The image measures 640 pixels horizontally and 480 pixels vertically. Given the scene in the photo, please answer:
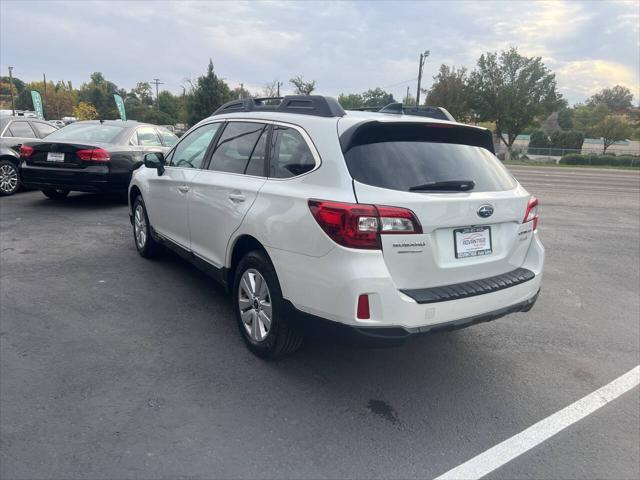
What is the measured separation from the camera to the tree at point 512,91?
186 feet

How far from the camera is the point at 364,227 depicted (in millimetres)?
2805

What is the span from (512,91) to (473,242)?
59.9 meters

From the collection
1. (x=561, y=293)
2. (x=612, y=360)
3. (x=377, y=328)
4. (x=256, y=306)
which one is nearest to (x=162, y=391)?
(x=256, y=306)

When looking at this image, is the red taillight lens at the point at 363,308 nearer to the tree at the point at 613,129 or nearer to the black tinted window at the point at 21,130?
the black tinted window at the point at 21,130

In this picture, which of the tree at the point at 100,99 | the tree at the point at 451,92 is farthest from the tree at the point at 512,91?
the tree at the point at 100,99

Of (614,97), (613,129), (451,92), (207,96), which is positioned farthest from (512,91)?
(614,97)

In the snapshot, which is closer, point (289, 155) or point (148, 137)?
point (289, 155)

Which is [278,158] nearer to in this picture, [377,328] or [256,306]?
[256,306]

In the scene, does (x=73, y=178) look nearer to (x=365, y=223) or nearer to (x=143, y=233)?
(x=143, y=233)

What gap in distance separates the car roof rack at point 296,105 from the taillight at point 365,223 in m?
0.86

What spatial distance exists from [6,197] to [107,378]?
849cm

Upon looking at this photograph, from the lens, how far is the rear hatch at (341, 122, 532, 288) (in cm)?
290

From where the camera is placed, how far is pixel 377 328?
2.84m

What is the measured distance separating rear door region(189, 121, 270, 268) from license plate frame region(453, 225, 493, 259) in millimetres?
1429
